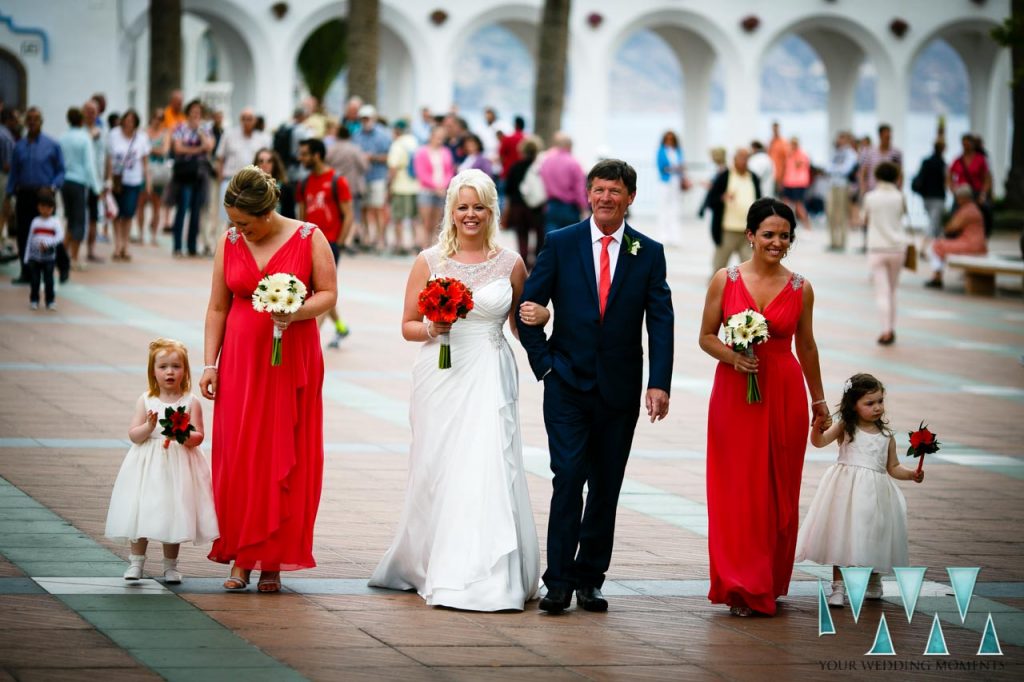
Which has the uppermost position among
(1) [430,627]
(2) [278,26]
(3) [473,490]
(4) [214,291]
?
(2) [278,26]

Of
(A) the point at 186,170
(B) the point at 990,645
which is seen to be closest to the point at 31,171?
(A) the point at 186,170

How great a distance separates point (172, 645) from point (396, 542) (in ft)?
4.56

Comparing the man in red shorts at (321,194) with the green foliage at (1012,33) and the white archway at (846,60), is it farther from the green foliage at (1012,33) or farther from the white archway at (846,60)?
the white archway at (846,60)

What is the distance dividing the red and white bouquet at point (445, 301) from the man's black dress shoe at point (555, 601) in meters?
1.21

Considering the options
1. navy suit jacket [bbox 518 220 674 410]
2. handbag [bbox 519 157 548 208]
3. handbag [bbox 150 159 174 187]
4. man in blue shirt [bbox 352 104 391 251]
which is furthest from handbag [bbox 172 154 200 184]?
navy suit jacket [bbox 518 220 674 410]

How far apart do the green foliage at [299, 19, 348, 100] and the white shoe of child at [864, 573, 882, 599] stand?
42.5m

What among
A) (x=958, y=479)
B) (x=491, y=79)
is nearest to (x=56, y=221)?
(x=958, y=479)

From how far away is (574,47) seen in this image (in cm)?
3741

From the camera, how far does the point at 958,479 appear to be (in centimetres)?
1030

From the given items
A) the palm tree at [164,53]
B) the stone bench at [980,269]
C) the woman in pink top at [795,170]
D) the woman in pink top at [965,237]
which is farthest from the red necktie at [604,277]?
the woman in pink top at [795,170]

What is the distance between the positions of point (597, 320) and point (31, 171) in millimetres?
12552

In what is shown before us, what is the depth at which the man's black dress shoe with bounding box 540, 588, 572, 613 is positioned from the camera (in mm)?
6742

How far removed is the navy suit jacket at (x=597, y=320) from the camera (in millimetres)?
6836

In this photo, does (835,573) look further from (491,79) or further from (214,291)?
(491,79)
